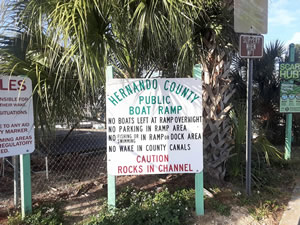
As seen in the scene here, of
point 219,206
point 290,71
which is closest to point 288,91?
point 290,71

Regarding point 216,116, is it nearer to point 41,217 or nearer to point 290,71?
point 41,217

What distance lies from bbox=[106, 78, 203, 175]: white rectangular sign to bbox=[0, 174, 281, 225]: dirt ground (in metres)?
0.73

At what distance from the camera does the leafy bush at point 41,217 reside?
9.69 ft

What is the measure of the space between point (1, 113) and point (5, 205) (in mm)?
1565

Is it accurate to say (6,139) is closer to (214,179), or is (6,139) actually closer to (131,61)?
(131,61)

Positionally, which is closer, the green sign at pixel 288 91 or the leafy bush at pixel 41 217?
the leafy bush at pixel 41 217

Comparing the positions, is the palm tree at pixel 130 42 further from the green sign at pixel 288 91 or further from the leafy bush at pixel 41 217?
the green sign at pixel 288 91

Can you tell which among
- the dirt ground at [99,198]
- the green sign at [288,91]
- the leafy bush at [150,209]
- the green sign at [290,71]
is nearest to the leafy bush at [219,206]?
the dirt ground at [99,198]

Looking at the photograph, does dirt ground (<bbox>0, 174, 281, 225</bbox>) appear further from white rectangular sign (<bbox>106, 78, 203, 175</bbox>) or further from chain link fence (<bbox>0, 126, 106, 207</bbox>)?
white rectangular sign (<bbox>106, 78, 203, 175</bbox>)

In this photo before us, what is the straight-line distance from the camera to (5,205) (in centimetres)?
354

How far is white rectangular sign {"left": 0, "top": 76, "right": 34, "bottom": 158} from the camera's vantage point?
9.67ft

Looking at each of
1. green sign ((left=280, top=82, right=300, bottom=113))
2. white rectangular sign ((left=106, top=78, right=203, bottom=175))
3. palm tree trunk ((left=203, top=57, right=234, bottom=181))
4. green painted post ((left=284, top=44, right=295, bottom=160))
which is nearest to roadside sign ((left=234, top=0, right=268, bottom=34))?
palm tree trunk ((left=203, top=57, right=234, bottom=181))

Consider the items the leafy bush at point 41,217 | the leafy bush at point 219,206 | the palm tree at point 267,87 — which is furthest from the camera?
the palm tree at point 267,87

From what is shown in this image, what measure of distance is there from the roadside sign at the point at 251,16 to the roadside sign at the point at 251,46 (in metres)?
0.09
